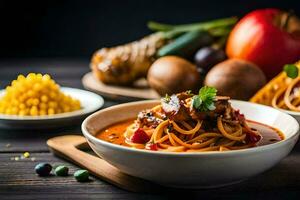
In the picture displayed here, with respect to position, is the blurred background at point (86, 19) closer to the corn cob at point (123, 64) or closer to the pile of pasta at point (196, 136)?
the corn cob at point (123, 64)

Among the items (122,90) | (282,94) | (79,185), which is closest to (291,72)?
(282,94)

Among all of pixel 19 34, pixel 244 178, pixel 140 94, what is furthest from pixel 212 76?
pixel 19 34

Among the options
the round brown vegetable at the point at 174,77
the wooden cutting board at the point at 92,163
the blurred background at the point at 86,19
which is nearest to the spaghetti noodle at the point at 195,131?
the wooden cutting board at the point at 92,163

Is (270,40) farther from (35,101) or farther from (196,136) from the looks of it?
(196,136)

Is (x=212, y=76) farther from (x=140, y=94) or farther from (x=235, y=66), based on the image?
(x=140, y=94)

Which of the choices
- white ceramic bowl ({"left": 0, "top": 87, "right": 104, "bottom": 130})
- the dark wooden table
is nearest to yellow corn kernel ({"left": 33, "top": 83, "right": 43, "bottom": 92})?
white ceramic bowl ({"left": 0, "top": 87, "right": 104, "bottom": 130})

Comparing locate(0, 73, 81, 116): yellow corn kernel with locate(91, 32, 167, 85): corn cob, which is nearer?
locate(0, 73, 81, 116): yellow corn kernel

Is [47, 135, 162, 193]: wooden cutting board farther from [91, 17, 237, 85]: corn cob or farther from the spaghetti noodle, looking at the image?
[91, 17, 237, 85]: corn cob
